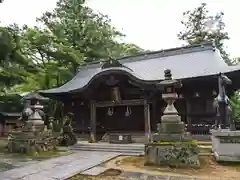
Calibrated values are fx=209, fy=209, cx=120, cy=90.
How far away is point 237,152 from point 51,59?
16859 millimetres

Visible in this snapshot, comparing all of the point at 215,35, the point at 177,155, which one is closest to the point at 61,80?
the point at 177,155

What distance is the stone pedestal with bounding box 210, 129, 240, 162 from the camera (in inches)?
259

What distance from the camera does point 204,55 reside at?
13.9m

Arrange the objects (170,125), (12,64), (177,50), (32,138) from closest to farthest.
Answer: (170,125)
(32,138)
(12,64)
(177,50)

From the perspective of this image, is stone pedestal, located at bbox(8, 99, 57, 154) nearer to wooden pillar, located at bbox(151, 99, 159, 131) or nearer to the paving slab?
the paving slab

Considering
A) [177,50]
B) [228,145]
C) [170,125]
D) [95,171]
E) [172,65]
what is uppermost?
[177,50]

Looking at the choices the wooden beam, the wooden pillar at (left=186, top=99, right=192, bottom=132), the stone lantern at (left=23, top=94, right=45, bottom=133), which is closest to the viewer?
the stone lantern at (left=23, top=94, right=45, bottom=133)

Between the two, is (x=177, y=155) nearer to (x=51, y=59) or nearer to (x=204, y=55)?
(x=204, y=55)

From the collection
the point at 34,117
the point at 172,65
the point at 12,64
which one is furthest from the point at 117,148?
the point at 12,64

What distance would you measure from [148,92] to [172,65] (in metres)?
3.52

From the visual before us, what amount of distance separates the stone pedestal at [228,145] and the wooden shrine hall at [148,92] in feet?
14.3

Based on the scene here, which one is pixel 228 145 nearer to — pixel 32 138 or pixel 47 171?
A: pixel 47 171

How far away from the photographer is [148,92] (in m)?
11.5

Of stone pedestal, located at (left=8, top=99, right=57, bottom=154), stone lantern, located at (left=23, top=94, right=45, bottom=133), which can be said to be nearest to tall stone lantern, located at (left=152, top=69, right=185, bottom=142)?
stone pedestal, located at (left=8, top=99, right=57, bottom=154)
